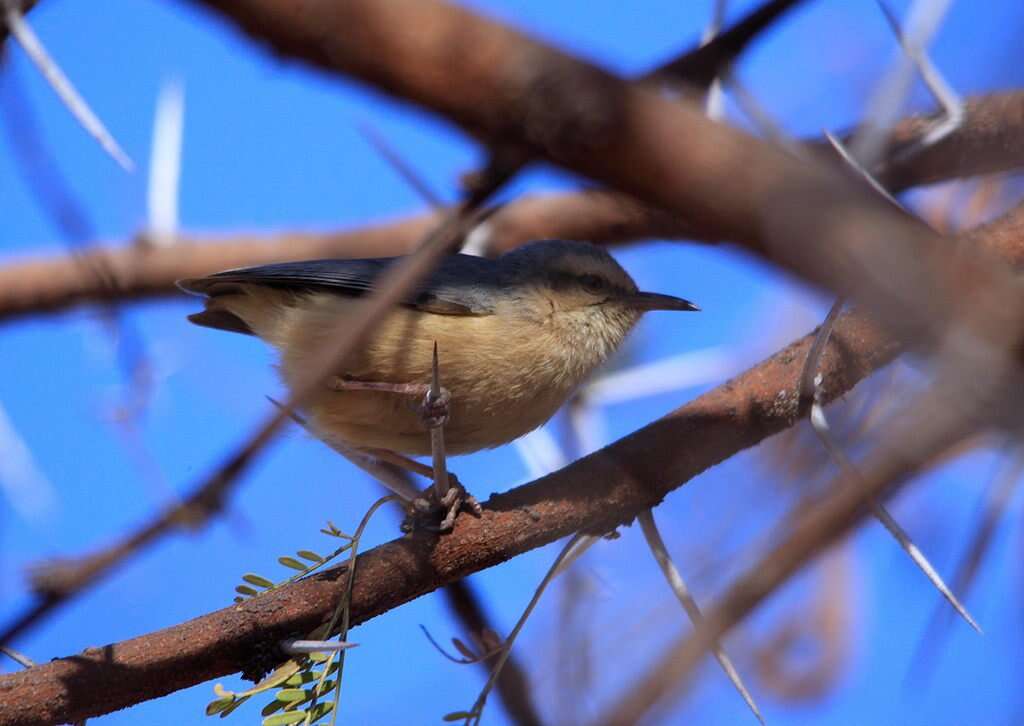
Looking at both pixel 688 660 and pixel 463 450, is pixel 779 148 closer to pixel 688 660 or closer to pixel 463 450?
pixel 688 660

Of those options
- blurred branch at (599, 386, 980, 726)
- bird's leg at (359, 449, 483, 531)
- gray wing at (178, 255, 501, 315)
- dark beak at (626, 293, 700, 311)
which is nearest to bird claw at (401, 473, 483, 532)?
bird's leg at (359, 449, 483, 531)

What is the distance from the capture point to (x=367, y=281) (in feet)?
14.8

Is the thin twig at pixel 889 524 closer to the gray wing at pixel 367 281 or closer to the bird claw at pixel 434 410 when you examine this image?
the bird claw at pixel 434 410

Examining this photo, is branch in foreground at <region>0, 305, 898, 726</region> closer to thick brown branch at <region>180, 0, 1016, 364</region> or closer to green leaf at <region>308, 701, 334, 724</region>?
green leaf at <region>308, 701, 334, 724</region>

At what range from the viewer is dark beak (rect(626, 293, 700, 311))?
4926 mm

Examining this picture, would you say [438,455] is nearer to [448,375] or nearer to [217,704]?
[217,704]

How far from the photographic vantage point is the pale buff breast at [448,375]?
4133mm

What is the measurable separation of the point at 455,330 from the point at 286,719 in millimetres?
2120

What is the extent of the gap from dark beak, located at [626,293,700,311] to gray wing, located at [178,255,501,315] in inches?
27.8

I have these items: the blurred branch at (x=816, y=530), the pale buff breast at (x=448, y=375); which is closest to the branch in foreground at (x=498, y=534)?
the pale buff breast at (x=448, y=375)

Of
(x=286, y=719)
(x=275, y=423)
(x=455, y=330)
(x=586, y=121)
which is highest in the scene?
(x=455, y=330)

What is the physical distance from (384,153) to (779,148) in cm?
64

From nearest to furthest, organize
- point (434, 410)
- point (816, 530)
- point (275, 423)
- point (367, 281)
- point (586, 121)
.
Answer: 1. point (275, 423)
2. point (586, 121)
3. point (816, 530)
4. point (434, 410)
5. point (367, 281)

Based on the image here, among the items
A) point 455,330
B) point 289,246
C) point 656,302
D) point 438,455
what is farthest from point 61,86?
point 289,246
